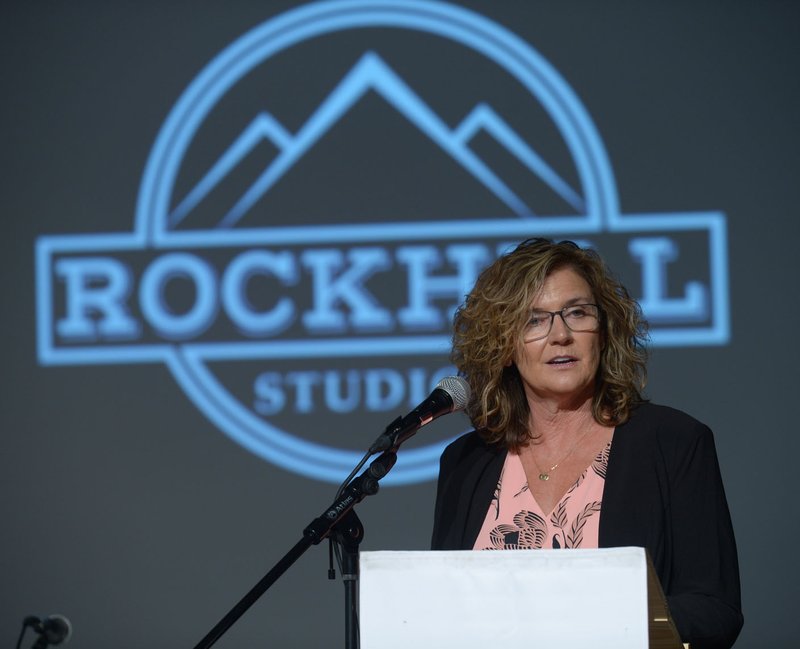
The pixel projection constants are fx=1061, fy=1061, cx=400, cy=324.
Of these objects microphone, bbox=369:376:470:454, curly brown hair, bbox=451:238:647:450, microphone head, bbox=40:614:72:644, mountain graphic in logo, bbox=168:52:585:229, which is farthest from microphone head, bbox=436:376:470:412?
mountain graphic in logo, bbox=168:52:585:229

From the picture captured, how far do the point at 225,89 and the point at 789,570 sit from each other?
9.48ft

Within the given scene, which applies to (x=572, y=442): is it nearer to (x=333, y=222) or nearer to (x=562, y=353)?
(x=562, y=353)

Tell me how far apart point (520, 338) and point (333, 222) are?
195 cm

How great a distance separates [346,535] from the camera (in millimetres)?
2031

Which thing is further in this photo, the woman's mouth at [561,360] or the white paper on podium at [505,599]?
the woman's mouth at [561,360]

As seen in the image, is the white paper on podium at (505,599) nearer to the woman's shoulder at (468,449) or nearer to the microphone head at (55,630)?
the microphone head at (55,630)

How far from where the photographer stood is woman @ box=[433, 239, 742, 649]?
83.0 inches

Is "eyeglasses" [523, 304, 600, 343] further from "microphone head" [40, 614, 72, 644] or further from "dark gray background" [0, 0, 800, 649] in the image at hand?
"dark gray background" [0, 0, 800, 649]

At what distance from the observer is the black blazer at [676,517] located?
196 cm

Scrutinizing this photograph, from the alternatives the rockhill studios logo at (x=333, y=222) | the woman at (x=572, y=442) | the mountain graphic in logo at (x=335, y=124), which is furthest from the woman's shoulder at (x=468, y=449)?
the mountain graphic in logo at (x=335, y=124)

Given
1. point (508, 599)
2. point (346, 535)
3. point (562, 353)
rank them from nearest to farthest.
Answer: point (508, 599), point (346, 535), point (562, 353)

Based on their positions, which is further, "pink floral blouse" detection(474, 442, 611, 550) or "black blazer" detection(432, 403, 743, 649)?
"pink floral blouse" detection(474, 442, 611, 550)

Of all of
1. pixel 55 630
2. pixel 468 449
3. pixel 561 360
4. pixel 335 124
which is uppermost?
pixel 335 124

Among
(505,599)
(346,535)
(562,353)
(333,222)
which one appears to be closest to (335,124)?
(333,222)
